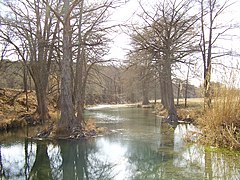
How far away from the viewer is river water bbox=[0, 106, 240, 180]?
6.20 metres

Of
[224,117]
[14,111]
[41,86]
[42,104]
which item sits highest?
[41,86]

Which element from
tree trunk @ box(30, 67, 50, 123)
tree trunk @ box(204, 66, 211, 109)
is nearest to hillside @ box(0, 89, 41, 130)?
tree trunk @ box(30, 67, 50, 123)

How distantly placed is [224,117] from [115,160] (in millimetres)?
3267

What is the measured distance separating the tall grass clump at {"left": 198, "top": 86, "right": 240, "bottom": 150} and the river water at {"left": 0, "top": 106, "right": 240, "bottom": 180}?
20.3 inches

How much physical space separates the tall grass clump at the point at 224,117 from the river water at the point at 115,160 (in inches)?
20.3

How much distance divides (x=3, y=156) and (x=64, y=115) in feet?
11.5

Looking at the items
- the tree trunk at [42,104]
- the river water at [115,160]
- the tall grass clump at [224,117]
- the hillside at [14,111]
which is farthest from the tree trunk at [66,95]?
the tall grass clump at [224,117]

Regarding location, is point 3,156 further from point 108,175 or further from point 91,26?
point 91,26

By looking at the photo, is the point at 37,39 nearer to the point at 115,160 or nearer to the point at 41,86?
the point at 41,86

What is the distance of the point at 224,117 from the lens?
26.4 feet

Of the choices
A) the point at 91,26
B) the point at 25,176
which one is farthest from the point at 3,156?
the point at 91,26

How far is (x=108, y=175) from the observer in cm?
622

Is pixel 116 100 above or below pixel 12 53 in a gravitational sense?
below

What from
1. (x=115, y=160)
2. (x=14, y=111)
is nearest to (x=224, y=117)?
(x=115, y=160)
